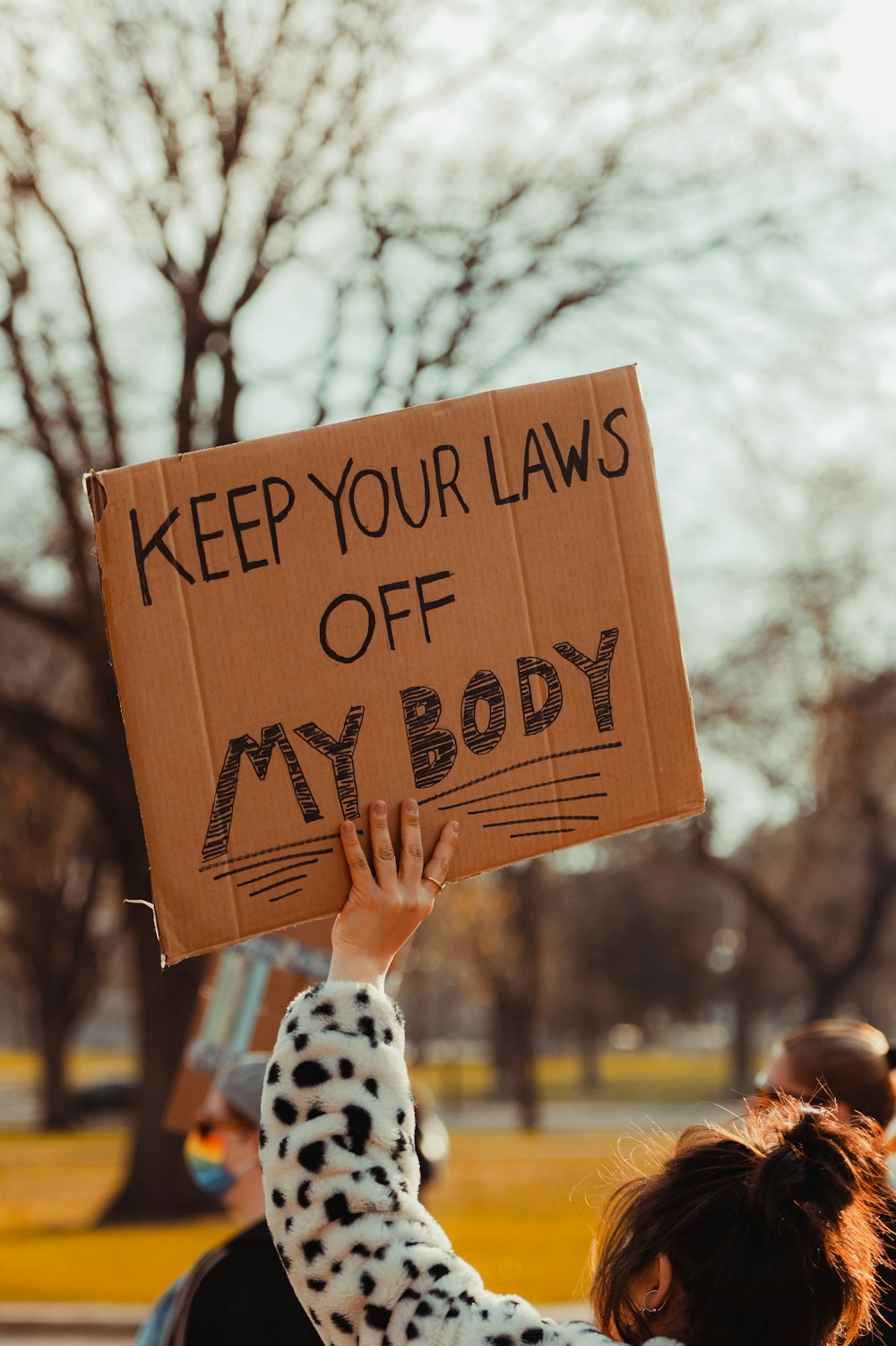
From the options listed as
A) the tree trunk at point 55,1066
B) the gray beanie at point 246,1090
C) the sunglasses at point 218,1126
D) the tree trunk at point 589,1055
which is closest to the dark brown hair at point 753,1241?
the gray beanie at point 246,1090

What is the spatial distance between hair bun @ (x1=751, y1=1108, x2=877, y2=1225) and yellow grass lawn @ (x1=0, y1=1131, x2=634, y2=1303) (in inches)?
145

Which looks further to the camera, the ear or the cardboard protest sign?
the cardboard protest sign

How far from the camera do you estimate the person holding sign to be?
1.57m

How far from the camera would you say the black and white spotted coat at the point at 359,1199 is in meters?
1.55

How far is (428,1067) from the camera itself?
65812 millimetres

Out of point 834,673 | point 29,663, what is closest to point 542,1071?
point 29,663

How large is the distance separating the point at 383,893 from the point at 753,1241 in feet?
1.98

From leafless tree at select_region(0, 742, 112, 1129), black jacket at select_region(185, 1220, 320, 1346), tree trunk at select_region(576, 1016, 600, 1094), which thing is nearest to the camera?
black jacket at select_region(185, 1220, 320, 1346)

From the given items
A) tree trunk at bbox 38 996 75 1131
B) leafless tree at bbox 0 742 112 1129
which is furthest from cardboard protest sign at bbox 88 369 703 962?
tree trunk at bbox 38 996 75 1131

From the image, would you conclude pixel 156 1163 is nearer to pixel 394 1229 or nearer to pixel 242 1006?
pixel 242 1006

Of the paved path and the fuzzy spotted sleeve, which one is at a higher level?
the fuzzy spotted sleeve

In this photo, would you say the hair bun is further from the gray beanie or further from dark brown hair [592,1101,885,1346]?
the gray beanie

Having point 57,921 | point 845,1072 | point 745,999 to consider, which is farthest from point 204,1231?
point 745,999

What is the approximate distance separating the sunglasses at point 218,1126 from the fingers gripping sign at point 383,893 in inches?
68.3
